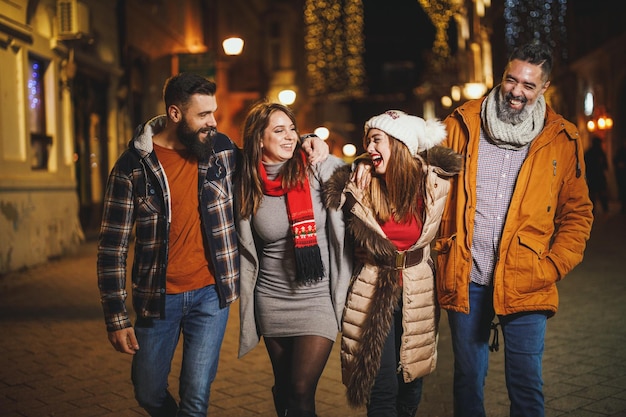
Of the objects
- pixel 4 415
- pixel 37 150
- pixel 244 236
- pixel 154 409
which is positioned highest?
pixel 37 150

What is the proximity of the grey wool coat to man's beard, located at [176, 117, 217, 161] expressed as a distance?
0.41 m

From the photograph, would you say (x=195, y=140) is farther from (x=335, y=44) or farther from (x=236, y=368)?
(x=335, y=44)

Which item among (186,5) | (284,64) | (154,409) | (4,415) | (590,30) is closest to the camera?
(154,409)

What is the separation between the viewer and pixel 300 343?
3562 millimetres

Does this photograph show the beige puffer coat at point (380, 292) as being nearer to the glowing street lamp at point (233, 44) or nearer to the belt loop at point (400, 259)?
the belt loop at point (400, 259)

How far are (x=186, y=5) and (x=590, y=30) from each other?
55.3 feet

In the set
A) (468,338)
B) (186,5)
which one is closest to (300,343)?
(468,338)

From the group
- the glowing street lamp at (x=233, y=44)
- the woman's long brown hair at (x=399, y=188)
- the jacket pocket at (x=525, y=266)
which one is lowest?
the jacket pocket at (x=525, y=266)

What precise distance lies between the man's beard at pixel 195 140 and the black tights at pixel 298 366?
3.53ft

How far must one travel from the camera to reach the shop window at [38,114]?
39.5ft

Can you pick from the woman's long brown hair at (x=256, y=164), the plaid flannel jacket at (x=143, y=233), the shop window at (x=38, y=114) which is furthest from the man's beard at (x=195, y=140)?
the shop window at (x=38, y=114)

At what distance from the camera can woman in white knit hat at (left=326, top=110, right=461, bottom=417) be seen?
3.56m

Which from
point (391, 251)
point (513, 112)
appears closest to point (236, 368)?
point (391, 251)

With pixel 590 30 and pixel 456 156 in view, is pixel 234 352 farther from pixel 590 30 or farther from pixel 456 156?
pixel 590 30
